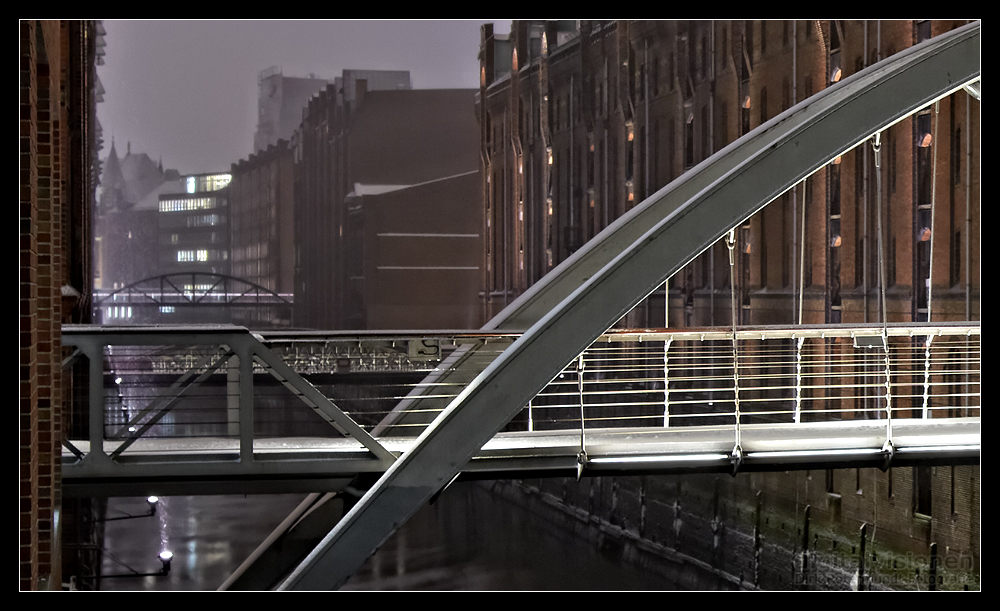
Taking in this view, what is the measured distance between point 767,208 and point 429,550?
37.1 feet

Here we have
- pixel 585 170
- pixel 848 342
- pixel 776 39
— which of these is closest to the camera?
pixel 848 342

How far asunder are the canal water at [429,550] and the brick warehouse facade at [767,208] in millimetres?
1030

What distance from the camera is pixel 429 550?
2419cm

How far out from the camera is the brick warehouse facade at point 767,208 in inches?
533

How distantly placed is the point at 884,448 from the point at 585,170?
76.2ft

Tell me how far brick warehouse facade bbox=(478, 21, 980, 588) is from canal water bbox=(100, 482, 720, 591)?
3.38ft

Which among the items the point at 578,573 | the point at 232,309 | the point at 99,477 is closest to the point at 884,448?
the point at 99,477

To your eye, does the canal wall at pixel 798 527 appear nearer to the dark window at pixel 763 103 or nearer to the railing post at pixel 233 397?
the dark window at pixel 763 103

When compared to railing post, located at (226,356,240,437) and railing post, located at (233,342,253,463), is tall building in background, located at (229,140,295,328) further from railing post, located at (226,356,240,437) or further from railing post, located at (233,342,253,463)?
railing post, located at (233,342,253,463)

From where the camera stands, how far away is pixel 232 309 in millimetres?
53531

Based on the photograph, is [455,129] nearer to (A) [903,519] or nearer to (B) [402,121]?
(B) [402,121]
